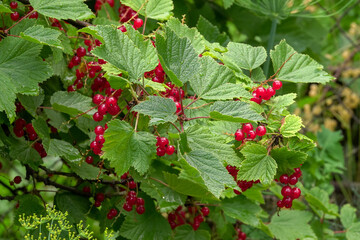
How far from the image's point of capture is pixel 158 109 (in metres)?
0.78

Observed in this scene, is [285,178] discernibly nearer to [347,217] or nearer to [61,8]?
[61,8]

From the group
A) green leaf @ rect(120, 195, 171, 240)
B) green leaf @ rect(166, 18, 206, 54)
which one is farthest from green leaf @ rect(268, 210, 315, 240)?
green leaf @ rect(166, 18, 206, 54)

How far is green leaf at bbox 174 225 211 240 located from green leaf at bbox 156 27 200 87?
2.03 ft

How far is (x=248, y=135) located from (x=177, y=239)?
0.53m

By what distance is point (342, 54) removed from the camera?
3.34m

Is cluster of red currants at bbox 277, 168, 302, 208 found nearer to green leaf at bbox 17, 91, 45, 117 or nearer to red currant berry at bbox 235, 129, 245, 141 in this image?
red currant berry at bbox 235, 129, 245, 141

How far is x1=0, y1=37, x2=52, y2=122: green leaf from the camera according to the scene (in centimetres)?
95

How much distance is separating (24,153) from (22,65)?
0.79 ft

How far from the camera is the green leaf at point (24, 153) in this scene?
1.08 metres

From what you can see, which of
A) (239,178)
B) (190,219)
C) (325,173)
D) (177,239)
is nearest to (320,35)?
(325,173)

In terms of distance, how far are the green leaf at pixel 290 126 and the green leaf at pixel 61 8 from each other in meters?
0.49

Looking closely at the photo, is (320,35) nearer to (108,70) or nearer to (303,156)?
(303,156)

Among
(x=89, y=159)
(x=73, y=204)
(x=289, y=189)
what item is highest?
(x=289, y=189)

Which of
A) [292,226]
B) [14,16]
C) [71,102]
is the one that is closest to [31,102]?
[71,102]
